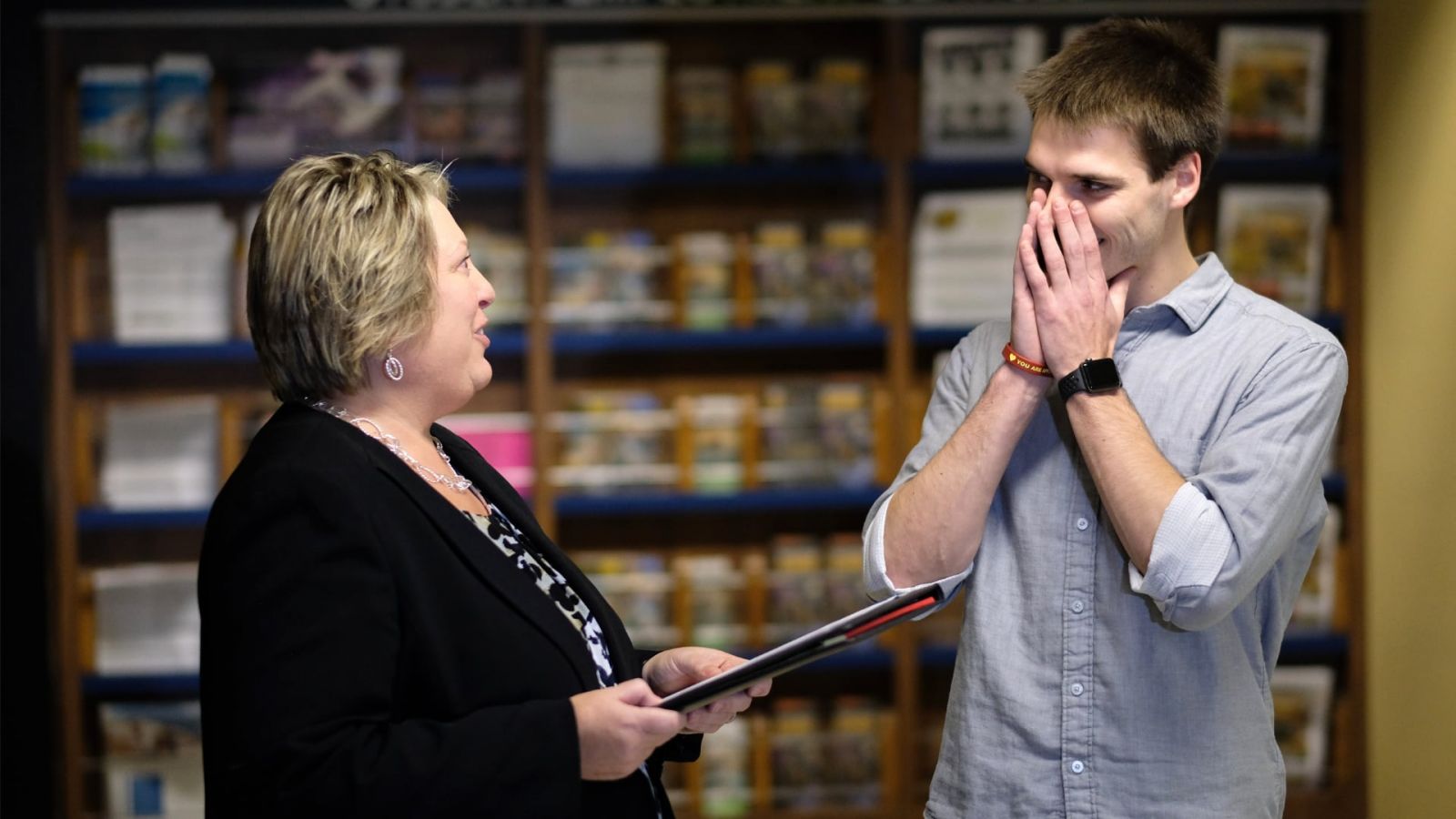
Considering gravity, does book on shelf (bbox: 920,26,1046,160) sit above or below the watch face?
above

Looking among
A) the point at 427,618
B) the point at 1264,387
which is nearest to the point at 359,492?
the point at 427,618

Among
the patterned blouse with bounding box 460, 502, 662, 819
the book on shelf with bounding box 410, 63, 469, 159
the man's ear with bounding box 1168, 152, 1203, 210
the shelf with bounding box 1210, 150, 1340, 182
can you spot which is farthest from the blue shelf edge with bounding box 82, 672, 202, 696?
the shelf with bounding box 1210, 150, 1340, 182

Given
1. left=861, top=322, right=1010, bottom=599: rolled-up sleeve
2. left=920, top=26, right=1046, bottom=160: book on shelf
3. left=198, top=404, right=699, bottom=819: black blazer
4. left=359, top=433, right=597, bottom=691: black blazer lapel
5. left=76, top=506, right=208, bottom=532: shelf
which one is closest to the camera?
left=198, top=404, right=699, bottom=819: black blazer

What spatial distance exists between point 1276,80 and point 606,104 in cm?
204

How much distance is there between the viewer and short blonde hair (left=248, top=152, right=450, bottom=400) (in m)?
1.56

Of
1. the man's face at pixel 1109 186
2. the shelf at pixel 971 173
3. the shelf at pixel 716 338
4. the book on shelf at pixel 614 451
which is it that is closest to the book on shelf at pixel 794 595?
the book on shelf at pixel 614 451

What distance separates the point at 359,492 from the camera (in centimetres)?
147

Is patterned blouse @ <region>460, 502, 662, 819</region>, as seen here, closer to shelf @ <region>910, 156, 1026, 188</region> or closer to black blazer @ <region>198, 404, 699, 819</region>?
black blazer @ <region>198, 404, 699, 819</region>

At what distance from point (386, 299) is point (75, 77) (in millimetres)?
3167

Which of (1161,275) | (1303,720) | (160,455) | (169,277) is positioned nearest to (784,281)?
(169,277)

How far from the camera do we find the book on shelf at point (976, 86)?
4.18 metres

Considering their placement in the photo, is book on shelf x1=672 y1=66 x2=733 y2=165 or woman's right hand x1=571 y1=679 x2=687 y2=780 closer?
woman's right hand x1=571 y1=679 x2=687 y2=780

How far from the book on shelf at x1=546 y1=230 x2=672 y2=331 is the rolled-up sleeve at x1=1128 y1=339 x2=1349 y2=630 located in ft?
8.81

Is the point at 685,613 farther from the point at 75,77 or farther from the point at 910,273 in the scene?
the point at 75,77
